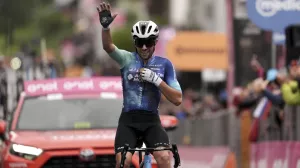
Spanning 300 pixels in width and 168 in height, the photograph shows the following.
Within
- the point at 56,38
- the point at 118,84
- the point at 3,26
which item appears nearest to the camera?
the point at 118,84

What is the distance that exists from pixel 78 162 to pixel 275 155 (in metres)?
3.35

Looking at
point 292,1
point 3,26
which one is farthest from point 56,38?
point 292,1

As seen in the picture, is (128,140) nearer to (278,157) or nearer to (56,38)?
(278,157)

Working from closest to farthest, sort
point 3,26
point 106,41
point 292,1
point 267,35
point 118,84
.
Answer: point 106,41
point 118,84
point 292,1
point 267,35
point 3,26

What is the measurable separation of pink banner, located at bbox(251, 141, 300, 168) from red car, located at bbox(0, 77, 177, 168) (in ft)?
6.28

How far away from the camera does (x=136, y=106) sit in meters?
11.3

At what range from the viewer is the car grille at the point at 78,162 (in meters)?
13.7

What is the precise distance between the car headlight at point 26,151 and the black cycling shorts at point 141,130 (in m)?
2.57

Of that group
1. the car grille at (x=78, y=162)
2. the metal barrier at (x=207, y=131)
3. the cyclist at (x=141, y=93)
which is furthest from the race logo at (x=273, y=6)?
the metal barrier at (x=207, y=131)

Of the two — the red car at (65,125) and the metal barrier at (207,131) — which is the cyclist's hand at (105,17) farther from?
the metal barrier at (207,131)

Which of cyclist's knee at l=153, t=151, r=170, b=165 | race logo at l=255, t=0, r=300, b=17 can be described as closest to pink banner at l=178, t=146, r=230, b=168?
race logo at l=255, t=0, r=300, b=17

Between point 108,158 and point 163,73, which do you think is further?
point 108,158

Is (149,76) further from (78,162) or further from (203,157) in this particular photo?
(203,157)

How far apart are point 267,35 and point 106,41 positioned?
17.6 metres
